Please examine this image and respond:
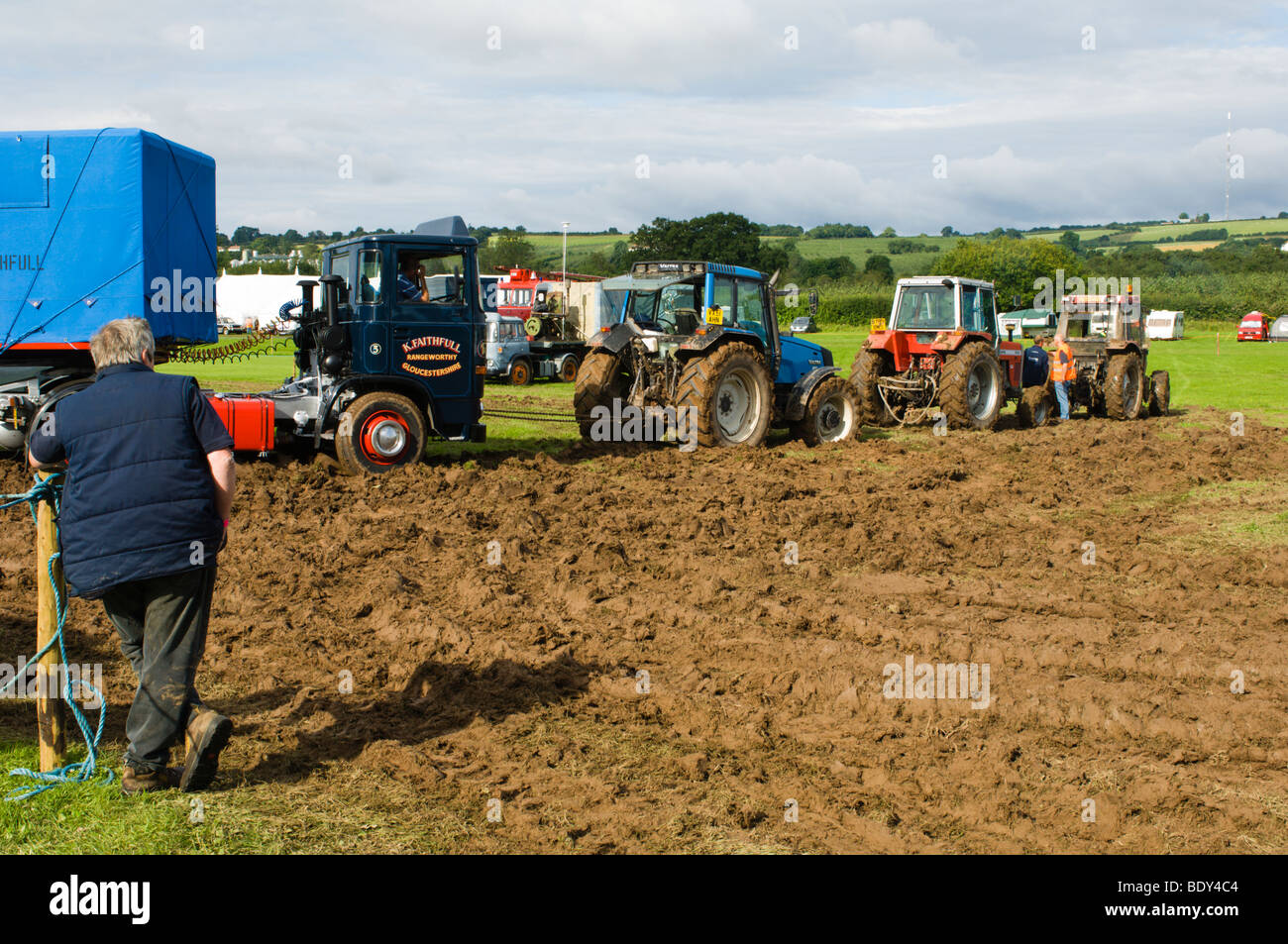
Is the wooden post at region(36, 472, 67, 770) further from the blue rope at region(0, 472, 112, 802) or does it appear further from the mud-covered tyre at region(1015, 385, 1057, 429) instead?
the mud-covered tyre at region(1015, 385, 1057, 429)

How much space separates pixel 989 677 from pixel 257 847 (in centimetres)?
363

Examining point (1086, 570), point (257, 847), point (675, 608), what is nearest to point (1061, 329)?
point (1086, 570)

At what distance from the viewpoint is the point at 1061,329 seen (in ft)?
56.9

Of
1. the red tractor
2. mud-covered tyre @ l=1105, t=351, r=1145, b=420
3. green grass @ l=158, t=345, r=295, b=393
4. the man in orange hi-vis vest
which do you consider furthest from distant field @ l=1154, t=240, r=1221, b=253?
the red tractor

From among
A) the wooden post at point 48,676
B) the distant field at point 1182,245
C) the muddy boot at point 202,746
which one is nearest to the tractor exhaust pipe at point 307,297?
the wooden post at point 48,676

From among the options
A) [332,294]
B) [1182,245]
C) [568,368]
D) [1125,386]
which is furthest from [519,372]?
[1182,245]

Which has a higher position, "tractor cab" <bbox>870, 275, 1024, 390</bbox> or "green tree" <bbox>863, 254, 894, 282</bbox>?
"green tree" <bbox>863, 254, 894, 282</bbox>

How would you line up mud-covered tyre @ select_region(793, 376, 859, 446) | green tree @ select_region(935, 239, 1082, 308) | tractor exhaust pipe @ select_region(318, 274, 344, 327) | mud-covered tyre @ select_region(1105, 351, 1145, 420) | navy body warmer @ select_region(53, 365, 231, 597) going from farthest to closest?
green tree @ select_region(935, 239, 1082, 308), mud-covered tyre @ select_region(1105, 351, 1145, 420), mud-covered tyre @ select_region(793, 376, 859, 446), tractor exhaust pipe @ select_region(318, 274, 344, 327), navy body warmer @ select_region(53, 365, 231, 597)

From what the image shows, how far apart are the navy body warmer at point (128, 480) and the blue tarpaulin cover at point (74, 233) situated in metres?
7.10

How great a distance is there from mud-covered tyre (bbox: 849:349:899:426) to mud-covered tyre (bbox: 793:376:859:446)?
0.88m

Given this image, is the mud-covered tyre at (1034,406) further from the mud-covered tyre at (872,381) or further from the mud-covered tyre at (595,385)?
the mud-covered tyre at (595,385)

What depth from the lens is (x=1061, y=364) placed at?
16891 millimetres

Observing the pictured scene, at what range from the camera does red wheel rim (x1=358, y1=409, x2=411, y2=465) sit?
10352mm
